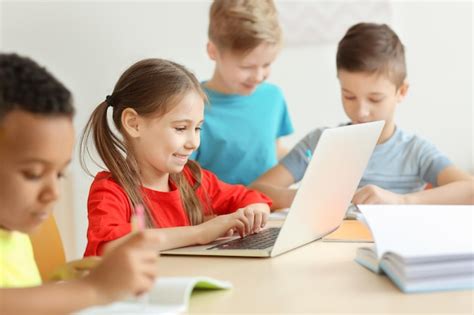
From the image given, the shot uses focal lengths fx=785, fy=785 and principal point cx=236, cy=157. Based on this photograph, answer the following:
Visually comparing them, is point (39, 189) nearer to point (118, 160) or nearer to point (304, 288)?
point (304, 288)

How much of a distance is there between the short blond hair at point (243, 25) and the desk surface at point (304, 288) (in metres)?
0.99

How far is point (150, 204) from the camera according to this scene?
1.76 m

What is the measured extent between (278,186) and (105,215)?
897 mm

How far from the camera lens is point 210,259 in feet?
4.75

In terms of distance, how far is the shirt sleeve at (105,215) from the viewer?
1.50 meters

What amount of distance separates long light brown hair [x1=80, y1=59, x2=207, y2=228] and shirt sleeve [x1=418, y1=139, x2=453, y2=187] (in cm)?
78

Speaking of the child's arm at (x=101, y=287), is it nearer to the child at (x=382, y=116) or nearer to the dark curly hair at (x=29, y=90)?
the dark curly hair at (x=29, y=90)

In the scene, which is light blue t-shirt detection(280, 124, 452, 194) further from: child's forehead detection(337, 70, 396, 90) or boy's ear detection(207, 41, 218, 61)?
boy's ear detection(207, 41, 218, 61)

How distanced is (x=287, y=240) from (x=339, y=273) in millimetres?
187

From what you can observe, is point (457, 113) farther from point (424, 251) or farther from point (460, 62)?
point (424, 251)

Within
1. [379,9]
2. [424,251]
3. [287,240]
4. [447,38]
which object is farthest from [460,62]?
[424,251]

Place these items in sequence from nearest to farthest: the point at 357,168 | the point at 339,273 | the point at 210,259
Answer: the point at 339,273 → the point at 210,259 → the point at 357,168

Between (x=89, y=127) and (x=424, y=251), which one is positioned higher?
(x=89, y=127)

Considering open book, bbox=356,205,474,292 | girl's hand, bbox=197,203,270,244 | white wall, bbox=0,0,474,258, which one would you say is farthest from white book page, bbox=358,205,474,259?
white wall, bbox=0,0,474,258
